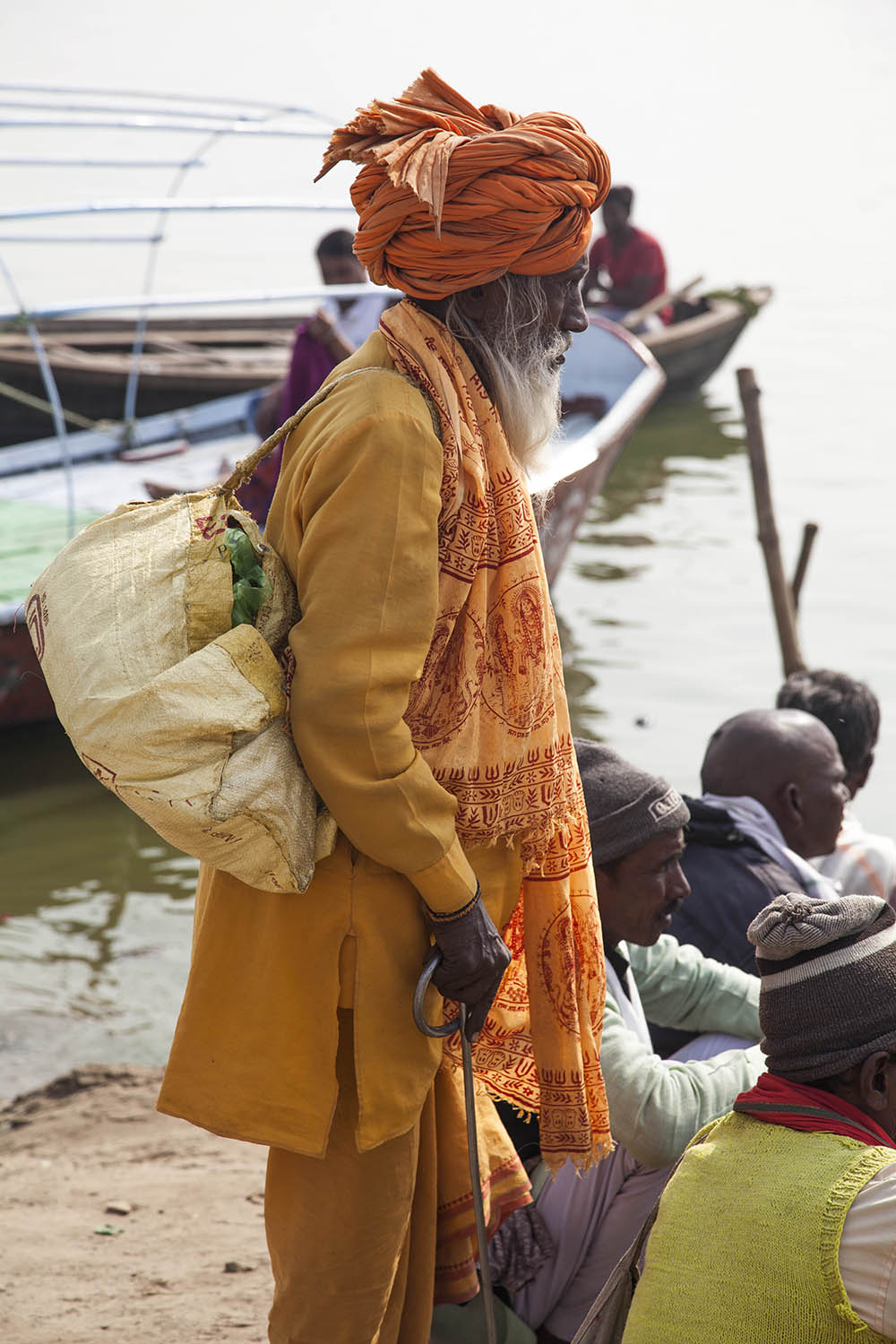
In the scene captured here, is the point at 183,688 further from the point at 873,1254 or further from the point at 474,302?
the point at 873,1254

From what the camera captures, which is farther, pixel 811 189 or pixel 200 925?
pixel 811 189

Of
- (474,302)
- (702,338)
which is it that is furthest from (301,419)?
(702,338)

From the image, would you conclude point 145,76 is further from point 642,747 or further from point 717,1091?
point 717,1091

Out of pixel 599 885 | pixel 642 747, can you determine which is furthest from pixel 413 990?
pixel 642 747

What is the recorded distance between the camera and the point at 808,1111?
5.50 feet

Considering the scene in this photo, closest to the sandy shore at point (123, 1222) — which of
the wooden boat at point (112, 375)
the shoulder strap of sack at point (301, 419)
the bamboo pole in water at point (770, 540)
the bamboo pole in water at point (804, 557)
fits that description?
the shoulder strap of sack at point (301, 419)

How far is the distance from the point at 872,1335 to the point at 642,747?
17.5ft

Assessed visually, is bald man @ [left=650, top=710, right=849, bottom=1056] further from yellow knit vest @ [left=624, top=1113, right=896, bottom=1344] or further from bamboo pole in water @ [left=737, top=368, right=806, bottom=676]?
bamboo pole in water @ [left=737, top=368, right=806, bottom=676]

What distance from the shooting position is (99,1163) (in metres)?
3.50

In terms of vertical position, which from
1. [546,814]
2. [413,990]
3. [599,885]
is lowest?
[599,885]

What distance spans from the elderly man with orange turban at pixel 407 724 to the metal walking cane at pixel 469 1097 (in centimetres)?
2

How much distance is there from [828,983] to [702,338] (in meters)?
11.9

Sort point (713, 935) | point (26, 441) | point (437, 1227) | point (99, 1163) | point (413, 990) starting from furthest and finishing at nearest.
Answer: point (26, 441), point (99, 1163), point (713, 935), point (437, 1227), point (413, 990)

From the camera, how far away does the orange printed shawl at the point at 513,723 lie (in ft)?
6.23
